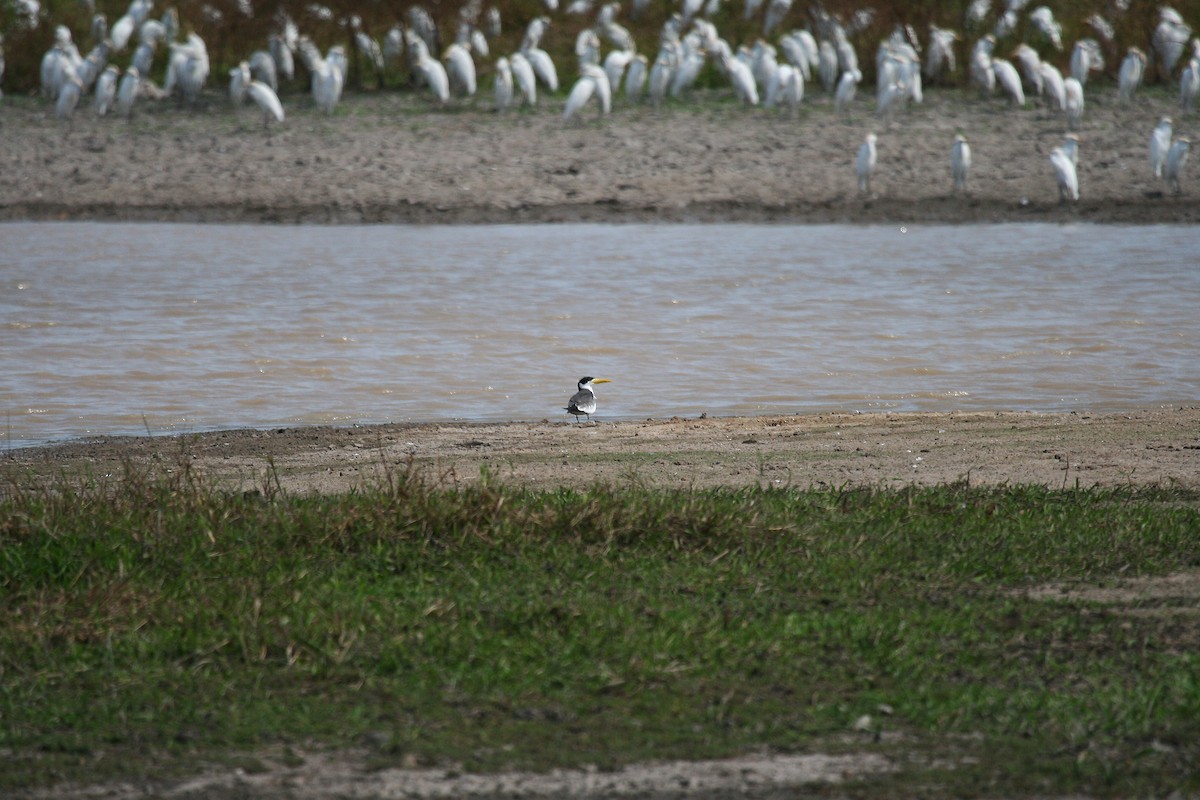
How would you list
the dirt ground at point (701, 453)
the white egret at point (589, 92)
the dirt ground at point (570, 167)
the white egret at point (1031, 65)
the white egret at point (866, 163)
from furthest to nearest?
the white egret at point (1031, 65) → the white egret at point (589, 92) → the dirt ground at point (570, 167) → the white egret at point (866, 163) → the dirt ground at point (701, 453)

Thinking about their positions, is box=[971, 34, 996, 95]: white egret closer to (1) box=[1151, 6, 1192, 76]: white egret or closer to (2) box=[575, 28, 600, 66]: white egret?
(1) box=[1151, 6, 1192, 76]: white egret

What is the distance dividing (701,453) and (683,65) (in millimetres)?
15583

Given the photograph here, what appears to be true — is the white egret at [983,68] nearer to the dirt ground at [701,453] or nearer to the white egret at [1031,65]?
the white egret at [1031,65]

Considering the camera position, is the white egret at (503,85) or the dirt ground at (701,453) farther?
the white egret at (503,85)

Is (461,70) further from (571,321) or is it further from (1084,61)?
(571,321)

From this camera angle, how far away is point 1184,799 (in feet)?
9.99

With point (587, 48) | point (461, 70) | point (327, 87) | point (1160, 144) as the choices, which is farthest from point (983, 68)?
point (327, 87)

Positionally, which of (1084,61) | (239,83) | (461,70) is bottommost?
(239,83)

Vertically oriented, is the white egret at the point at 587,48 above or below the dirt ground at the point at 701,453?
above

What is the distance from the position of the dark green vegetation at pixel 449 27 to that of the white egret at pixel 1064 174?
6.99 metres

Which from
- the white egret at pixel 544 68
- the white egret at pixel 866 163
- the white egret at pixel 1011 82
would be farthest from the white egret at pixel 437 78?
the white egret at pixel 1011 82

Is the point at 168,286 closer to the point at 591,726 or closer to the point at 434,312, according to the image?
the point at 434,312

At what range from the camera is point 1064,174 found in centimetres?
1566

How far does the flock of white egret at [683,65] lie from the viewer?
1920 cm
